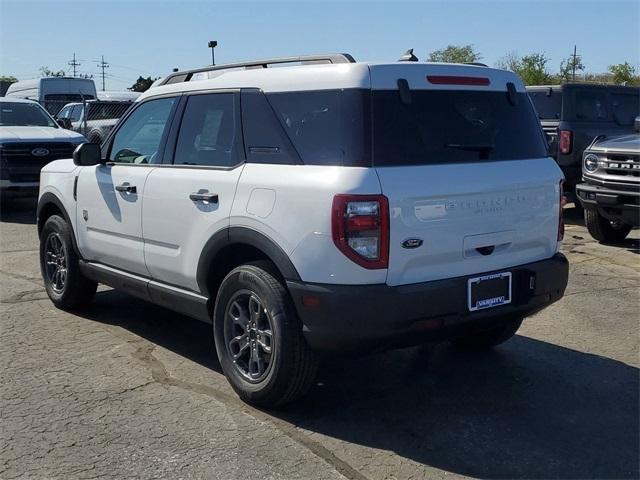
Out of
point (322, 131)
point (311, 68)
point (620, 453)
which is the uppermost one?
point (311, 68)

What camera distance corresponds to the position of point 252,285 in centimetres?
410

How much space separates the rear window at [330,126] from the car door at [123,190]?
53.3 inches

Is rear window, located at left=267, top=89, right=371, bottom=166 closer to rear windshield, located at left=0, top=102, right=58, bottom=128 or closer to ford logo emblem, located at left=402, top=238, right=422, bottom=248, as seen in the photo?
ford logo emblem, located at left=402, top=238, right=422, bottom=248

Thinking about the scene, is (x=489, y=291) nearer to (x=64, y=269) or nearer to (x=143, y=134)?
(x=143, y=134)

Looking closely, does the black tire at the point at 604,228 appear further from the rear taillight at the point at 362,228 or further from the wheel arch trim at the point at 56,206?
the rear taillight at the point at 362,228

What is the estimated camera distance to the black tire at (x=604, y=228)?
9.52 m

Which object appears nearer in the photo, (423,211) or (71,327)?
(423,211)

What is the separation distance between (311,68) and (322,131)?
406 millimetres

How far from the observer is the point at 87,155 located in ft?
18.3

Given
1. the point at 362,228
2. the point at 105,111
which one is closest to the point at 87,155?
the point at 362,228

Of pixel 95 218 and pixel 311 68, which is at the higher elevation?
pixel 311 68

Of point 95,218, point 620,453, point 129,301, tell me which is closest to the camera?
point 620,453

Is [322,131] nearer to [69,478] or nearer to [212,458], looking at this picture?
[212,458]

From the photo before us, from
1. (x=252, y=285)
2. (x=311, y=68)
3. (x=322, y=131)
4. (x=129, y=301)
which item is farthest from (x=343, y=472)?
(x=129, y=301)
